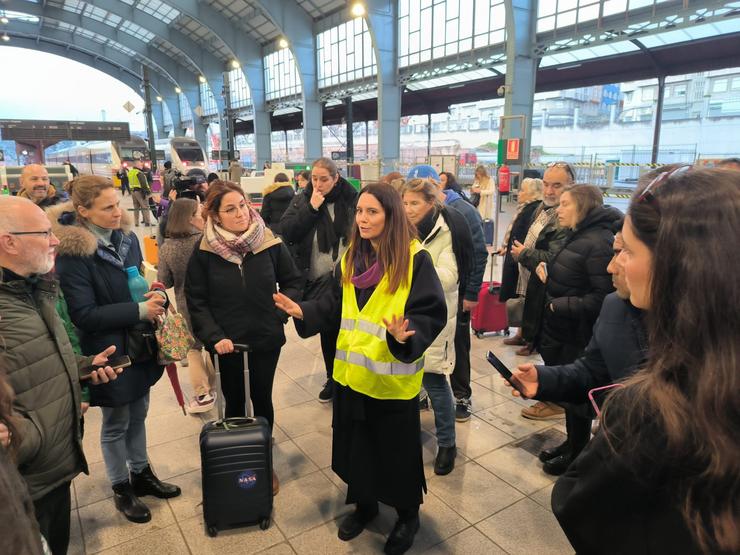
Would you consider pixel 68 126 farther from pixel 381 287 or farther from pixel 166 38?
pixel 381 287

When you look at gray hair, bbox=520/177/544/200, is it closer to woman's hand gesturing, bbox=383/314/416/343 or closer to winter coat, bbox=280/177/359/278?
winter coat, bbox=280/177/359/278

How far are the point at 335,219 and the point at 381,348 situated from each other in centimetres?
174

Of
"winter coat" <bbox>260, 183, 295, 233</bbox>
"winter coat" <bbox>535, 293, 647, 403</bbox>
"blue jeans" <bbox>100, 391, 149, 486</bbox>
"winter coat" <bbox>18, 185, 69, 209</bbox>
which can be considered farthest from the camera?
"winter coat" <bbox>260, 183, 295, 233</bbox>

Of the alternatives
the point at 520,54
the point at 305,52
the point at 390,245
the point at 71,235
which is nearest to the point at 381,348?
the point at 390,245

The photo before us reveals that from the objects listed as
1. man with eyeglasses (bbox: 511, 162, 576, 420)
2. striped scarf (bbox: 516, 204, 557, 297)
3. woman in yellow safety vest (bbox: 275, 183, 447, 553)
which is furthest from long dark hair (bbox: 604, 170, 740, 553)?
striped scarf (bbox: 516, 204, 557, 297)

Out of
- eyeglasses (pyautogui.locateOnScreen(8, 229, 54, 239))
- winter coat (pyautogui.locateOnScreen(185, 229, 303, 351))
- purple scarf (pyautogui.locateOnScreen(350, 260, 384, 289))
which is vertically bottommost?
winter coat (pyautogui.locateOnScreen(185, 229, 303, 351))

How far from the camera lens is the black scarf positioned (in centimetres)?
366

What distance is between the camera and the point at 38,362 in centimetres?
Answer: 169

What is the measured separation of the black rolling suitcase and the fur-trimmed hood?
901 mm

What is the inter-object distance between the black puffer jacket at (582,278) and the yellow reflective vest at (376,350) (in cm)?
120

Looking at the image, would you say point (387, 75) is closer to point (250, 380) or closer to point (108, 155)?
point (108, 155)

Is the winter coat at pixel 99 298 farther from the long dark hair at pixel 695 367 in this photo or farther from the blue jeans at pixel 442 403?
the long dark hair at pixel 695 367

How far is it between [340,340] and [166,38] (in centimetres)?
3489

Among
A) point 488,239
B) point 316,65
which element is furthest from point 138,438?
point 316,65
